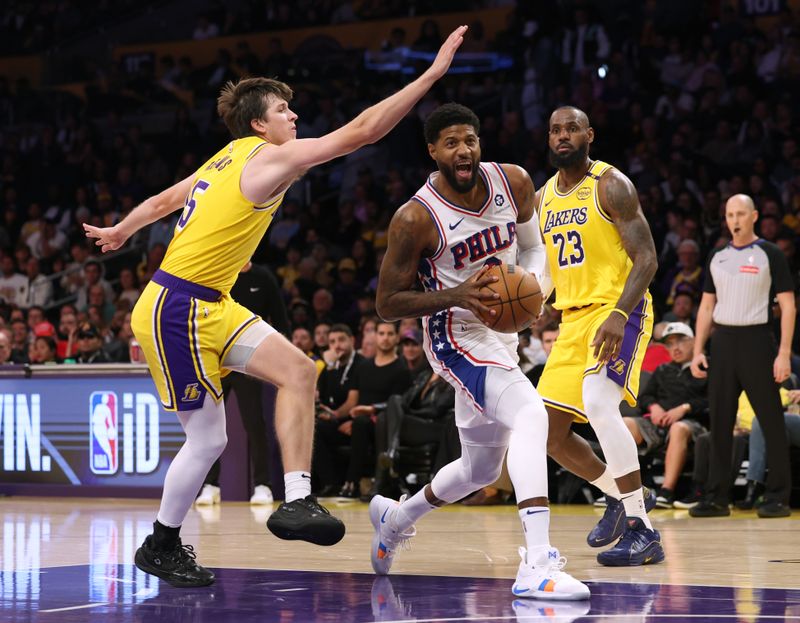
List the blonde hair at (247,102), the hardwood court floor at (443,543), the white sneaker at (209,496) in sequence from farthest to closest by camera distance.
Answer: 1. the white sneaker at (209,496)
2. the hardwood court floor at (443,543)
3. the blonde hair at (247,102)

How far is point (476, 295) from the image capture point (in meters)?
5.10

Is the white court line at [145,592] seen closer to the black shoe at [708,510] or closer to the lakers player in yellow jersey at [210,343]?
the lakers player in yellow jersey at [210,343]

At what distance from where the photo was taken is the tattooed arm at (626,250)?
584cm

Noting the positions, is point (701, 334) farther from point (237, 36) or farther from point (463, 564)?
point (237, 36)

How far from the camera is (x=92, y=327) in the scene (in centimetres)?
1318

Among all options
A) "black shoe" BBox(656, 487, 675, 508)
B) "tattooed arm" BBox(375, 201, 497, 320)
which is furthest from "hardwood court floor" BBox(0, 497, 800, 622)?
"tattooed arm" BBox(375, 201, 497, 320)

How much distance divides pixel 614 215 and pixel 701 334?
3.14m

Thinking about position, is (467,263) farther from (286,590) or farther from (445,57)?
(286,590)

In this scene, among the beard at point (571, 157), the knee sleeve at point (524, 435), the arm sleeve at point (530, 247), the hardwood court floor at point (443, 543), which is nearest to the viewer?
the knee sleeve at point (524, 435)

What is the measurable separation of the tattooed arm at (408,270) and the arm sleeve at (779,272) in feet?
14.7

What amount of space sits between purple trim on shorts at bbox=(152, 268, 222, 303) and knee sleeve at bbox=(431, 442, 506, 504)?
4.20 feet

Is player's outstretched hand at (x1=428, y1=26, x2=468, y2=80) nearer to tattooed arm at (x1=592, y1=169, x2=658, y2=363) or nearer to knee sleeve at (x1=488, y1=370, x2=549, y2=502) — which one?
knee sleeve at (x1=488, y1=370, x2=549, y2=502)

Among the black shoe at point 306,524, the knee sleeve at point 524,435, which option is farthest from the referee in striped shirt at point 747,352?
the black shoe at point 306,524

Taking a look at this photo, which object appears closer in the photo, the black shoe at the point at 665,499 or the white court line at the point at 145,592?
the white court line at the point at 145,592
